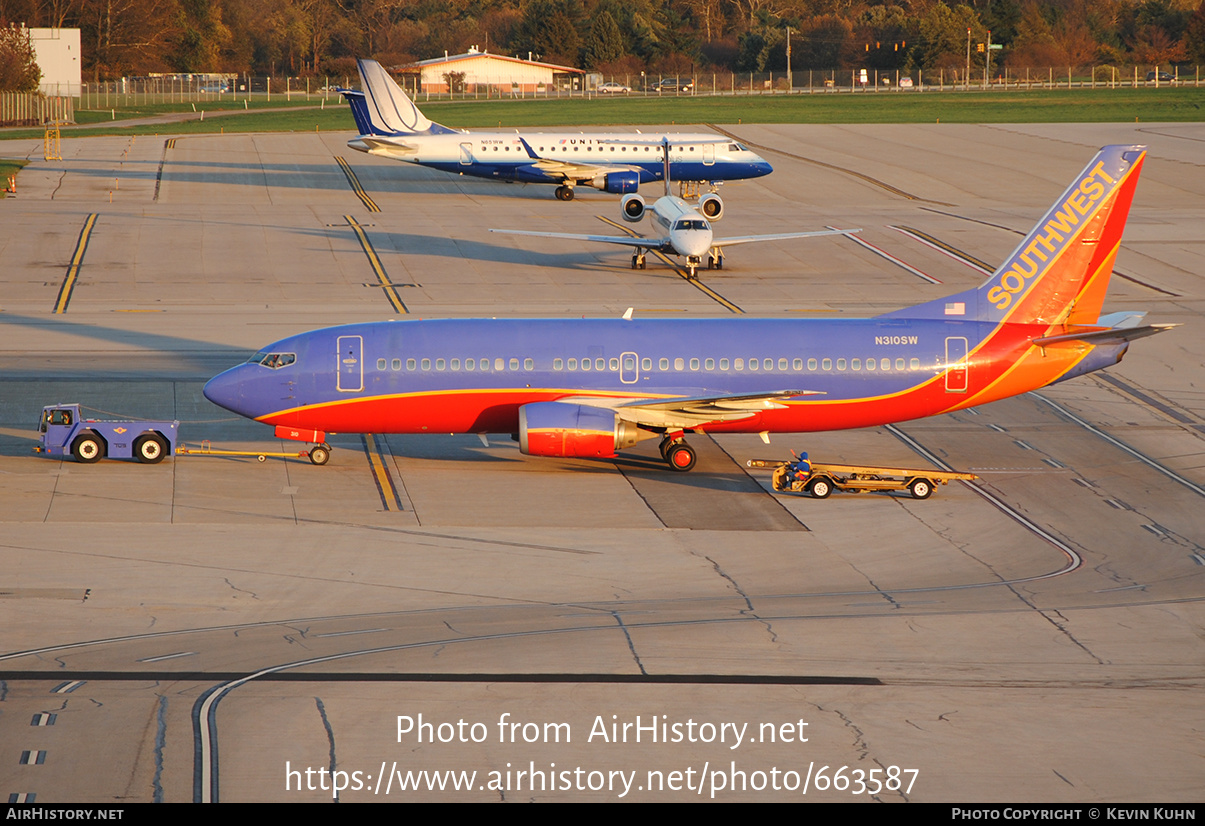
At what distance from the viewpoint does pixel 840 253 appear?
7475cm

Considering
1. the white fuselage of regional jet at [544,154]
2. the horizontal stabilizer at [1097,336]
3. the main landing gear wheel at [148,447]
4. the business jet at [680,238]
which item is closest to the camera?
the horizontal stabilizer at [1097,336]

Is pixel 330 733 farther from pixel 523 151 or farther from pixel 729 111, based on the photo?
pixel 729 111

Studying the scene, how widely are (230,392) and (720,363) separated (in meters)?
13.8

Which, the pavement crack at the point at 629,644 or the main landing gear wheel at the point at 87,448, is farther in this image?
the main landing gear wheel at the point at 87,448

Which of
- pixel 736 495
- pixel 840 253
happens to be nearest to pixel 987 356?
pixel 736 495

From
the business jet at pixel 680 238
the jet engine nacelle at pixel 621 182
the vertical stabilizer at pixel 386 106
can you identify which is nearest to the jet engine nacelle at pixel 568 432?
the business jet at pixel 680 238

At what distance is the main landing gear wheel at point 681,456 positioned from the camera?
120 ft

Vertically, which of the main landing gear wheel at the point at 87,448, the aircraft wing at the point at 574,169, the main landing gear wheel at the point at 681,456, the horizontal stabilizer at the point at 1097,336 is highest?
the aircraft wing at the point at 574,169

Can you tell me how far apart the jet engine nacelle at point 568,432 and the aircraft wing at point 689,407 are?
0.56 m

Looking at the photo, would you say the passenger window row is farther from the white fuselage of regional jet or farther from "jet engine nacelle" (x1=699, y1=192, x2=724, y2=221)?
the white fuselage of regional jet

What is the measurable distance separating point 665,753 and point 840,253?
5853 cm

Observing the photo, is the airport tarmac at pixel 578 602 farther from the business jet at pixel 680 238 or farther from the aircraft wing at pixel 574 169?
the aircraft wing at pixel 574 169

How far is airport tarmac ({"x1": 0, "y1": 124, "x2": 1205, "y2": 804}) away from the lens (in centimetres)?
1922

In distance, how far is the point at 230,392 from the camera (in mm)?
36625
